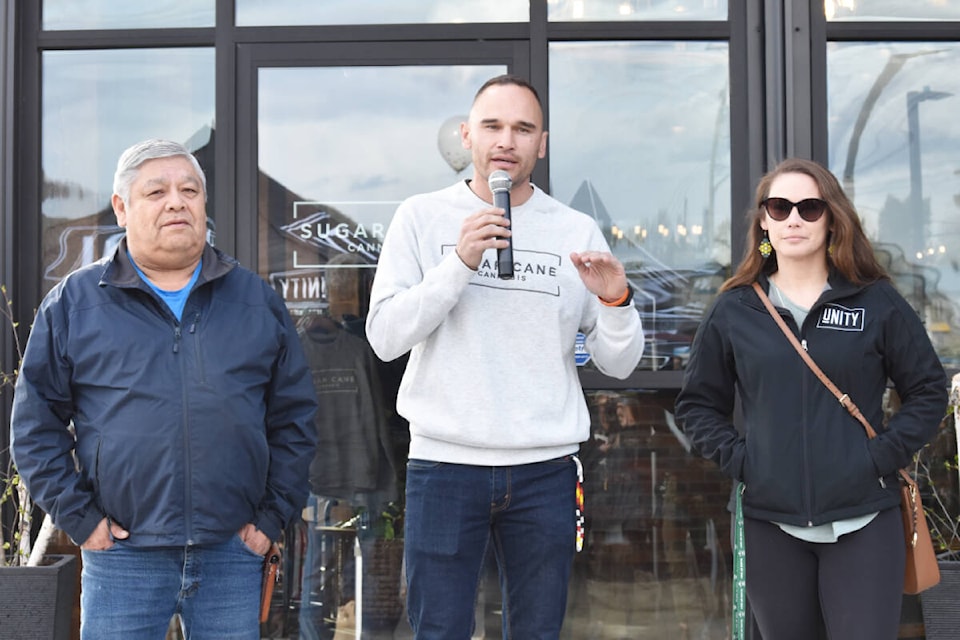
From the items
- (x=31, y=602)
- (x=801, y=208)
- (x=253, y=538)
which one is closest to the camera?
(x=253, y=538)

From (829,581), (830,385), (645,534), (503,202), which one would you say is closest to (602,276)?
(503,202)

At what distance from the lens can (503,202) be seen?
257 cm

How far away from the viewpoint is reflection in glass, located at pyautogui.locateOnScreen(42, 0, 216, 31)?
4230mm

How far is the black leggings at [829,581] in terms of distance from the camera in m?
2.56

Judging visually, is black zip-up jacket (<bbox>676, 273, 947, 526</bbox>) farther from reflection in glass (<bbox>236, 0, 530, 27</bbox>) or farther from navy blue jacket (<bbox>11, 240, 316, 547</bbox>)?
reflection in glass (<bbox>236, 0, 530, 27</bbox>)

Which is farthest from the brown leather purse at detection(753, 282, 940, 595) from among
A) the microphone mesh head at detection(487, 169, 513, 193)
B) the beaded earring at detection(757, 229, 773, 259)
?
the microphone mesh head at detection(487, 169, 513, 193)

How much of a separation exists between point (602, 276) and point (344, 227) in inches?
70.2

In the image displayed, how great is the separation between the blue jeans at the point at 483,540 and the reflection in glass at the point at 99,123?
2091mm

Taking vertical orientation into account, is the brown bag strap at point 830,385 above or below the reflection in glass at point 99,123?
below

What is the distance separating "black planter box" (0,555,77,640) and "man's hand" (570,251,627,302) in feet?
7.06

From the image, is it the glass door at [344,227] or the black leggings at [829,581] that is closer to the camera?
the black leggings at [829,581]

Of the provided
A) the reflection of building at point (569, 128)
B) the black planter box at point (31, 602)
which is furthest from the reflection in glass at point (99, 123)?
the black planter box at point (31, 602)

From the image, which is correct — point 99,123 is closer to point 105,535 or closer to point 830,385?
point 105,535

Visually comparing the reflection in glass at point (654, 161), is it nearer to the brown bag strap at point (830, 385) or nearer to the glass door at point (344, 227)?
the glass door at point (344, 227)
